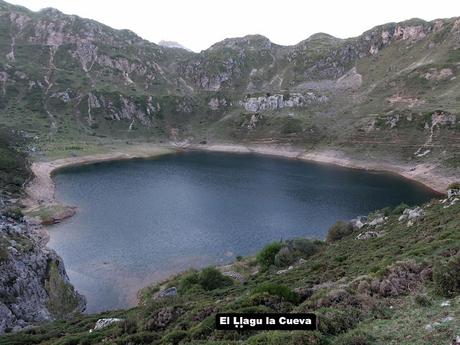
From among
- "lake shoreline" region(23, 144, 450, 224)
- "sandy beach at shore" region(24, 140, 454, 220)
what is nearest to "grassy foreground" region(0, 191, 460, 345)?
"lake shoreline" region(23, 144, 450, 224)

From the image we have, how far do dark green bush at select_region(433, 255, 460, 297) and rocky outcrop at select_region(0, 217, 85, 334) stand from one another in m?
36.0

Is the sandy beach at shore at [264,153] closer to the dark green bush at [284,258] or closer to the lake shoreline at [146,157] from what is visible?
the lake shoreline at [146,157]

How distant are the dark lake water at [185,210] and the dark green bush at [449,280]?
143 feet

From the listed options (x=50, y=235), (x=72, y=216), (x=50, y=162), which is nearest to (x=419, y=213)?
(x=50, y=235)

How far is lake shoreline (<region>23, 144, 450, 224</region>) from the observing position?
3720 inches

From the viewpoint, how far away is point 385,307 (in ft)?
64.6

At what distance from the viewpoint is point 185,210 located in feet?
325

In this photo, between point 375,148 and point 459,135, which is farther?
point 375,148

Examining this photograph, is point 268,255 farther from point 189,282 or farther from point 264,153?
point 264,153

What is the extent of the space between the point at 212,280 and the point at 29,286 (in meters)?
21.2

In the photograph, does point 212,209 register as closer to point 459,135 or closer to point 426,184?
point 426,184

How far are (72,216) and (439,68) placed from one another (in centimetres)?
18228

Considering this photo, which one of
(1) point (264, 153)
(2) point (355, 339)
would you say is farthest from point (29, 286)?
(1) point (264, 153)

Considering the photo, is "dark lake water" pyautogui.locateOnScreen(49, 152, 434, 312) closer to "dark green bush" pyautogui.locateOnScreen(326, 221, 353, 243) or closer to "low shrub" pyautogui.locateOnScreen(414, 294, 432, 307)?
"dark green bush" pyautogui.locateOnScreen(326, 221, 353, 243)
